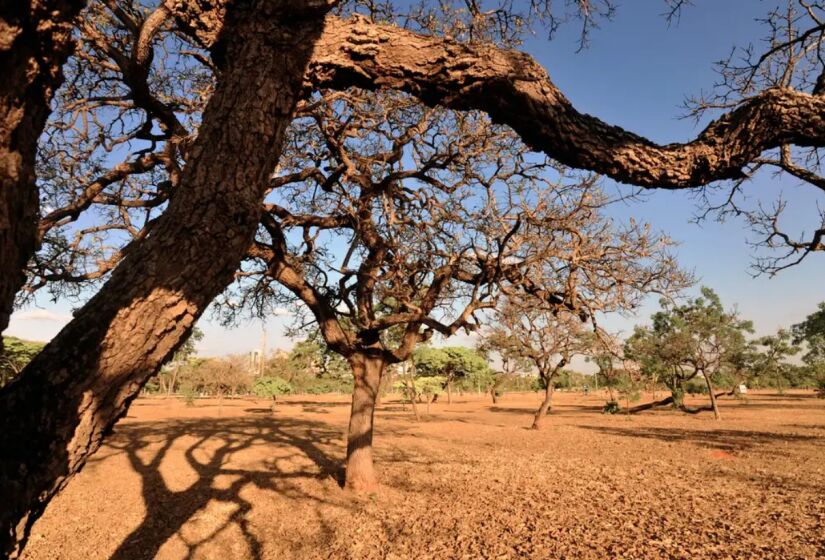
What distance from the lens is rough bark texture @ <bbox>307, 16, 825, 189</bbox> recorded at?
219 centimetres

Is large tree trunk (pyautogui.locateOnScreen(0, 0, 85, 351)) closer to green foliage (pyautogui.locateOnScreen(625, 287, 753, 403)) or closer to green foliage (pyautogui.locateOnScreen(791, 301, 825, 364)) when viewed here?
green foliage (pyautogui.locateOnScreen(625, 287, 753, 403))

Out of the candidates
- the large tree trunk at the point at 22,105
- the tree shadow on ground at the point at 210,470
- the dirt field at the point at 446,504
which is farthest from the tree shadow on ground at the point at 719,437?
the large tree trunk at the point at 22,105

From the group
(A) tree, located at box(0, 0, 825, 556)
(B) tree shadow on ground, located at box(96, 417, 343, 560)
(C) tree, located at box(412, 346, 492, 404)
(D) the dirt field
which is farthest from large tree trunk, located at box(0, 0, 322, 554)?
(C) tree, located at box(412, 346, 492, 404)

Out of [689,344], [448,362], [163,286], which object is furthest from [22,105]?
[448,362]

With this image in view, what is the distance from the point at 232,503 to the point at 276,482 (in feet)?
4.39

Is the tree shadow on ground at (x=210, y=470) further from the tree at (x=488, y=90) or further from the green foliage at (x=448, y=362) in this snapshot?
the green foliage at (x=448, y=362)

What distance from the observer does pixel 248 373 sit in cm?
3609

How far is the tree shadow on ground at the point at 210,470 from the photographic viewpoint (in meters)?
6.52

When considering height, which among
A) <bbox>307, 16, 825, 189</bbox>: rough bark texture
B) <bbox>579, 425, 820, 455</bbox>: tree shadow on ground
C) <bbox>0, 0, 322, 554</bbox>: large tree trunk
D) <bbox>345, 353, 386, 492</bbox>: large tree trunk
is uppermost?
<bbox>307, 16, 825, 189</bbox>: rough bark texture

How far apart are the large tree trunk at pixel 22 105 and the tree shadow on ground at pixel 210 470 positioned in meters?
5.99

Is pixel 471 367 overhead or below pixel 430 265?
below

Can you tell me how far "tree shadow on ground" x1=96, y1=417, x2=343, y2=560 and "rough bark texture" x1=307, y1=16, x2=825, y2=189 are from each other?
631 centimetres

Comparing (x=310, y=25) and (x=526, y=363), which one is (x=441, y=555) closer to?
(x=310, y=25)

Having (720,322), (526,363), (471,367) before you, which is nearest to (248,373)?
(471,367)
